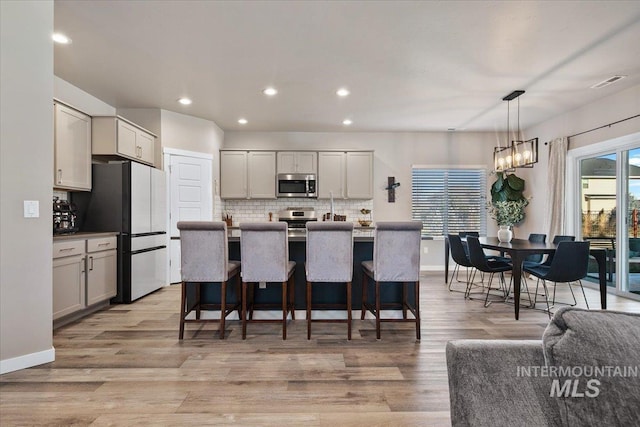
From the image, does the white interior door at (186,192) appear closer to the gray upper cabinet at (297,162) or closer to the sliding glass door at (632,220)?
the gray upper cabinet at (297,162)

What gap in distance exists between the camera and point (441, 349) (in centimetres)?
267

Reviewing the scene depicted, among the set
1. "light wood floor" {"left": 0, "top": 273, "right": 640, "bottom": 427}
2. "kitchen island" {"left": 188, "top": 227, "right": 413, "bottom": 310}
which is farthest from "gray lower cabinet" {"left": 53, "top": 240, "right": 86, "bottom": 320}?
"kitchen island" {"left": 188, "top": 227, "right": 413, "bottom": 310}

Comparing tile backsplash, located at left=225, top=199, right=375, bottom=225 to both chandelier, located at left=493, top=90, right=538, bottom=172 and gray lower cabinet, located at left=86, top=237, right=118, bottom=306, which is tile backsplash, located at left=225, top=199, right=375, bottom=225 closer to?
chandelier, located at left=493, top=90, right=538, bottom=172

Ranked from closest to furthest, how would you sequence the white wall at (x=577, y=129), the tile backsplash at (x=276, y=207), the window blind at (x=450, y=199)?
the white wall at (x=577, y=129) < the tile backsplash at (x=276, y=207) < the window blind at (x=450, y=199)

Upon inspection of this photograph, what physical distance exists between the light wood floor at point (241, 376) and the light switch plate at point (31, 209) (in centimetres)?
107

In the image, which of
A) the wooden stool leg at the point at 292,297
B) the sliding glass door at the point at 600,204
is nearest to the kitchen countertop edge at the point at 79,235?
the wooden stool leg at the point at 292,297

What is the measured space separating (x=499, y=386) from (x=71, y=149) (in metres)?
4.41

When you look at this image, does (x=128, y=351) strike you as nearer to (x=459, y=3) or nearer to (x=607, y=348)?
(x=607, y=348)

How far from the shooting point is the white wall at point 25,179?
222cm

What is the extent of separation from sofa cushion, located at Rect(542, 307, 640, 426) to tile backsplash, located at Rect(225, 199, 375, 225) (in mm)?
5613

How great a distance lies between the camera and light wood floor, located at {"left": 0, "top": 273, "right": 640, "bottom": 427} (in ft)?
5.94

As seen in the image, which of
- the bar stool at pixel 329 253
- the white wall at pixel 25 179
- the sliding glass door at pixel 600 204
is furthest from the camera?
the sliding glass door at pixel 600 204

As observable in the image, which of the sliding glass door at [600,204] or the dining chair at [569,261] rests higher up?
the sliding glass door at [600,204]

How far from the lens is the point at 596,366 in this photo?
75 cm
